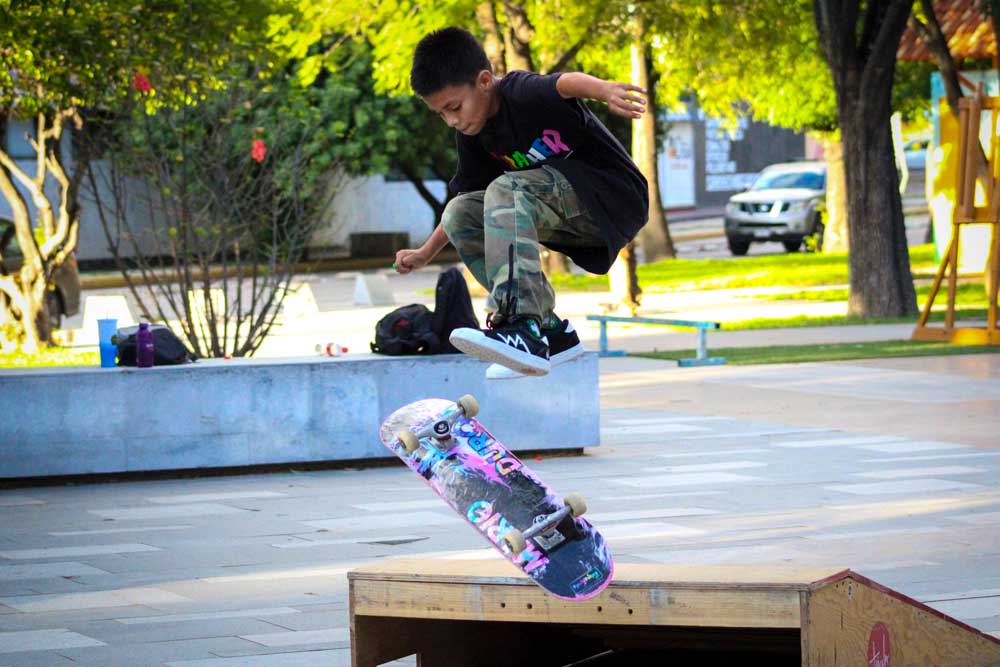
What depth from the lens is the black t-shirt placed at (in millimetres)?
4754

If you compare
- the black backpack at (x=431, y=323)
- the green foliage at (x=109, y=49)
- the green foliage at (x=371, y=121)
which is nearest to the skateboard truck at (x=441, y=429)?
the black backpack at (x=431, y=323)

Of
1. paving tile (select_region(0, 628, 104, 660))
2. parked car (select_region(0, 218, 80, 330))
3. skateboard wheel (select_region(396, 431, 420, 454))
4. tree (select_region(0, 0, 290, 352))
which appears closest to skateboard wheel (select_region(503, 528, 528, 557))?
skateboard wheel (select_region(396, 431, 420, 454))

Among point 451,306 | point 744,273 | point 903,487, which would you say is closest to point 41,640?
point 451,306

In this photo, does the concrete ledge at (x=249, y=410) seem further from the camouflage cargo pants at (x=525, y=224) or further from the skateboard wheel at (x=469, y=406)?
the skateboard wheel at (x=469, y=406)

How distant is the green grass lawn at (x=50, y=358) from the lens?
1611cm

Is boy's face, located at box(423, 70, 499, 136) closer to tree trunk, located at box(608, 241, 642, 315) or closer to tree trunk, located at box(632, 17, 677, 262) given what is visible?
tree trunk, located at box(632, 17, 677, 262)

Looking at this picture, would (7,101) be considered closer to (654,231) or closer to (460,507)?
(460,507)

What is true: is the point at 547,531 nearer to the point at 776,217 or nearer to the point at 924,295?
the point at 924,295

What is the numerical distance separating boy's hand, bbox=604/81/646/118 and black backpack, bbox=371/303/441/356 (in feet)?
18.9

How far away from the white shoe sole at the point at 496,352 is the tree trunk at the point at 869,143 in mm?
15383

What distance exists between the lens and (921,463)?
379 inches

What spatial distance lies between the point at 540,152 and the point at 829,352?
11.8 m

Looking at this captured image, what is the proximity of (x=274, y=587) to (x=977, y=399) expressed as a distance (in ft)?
25.3

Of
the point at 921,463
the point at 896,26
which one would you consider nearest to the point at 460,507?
the point at 921,463
